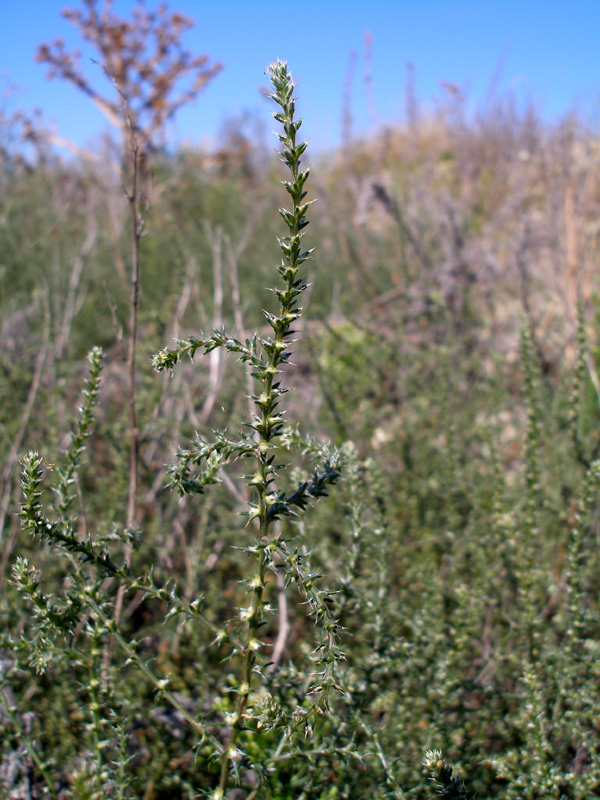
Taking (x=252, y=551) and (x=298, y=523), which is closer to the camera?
(x=252, y=551)

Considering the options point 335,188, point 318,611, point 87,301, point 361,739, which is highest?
point 335,188

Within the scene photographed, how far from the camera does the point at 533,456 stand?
1727 mm

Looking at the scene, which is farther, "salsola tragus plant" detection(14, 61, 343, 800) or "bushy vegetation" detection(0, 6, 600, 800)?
"bushy vegetation" detection(0, 6, 600, 800)

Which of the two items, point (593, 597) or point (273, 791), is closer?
point (273, 791)

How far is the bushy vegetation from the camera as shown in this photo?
1.02 m

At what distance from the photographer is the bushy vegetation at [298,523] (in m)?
1.02

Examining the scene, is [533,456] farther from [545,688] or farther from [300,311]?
[300,311]

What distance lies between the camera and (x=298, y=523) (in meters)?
1.65

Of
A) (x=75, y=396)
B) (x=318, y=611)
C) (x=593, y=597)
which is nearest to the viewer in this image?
(x=318, y=611)

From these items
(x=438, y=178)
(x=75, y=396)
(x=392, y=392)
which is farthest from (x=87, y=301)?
(x=438, y=178)

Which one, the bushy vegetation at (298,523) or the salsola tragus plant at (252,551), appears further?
the bushy vegetation at (298,523)

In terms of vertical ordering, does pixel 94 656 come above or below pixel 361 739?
above

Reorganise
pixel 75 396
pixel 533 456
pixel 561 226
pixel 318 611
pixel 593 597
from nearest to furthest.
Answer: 1. pixel 318 611
2. pixel 533 456
3. pixel 593 597
4. pixel 75 396
5. pixel 561 226

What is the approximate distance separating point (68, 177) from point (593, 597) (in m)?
8.19
